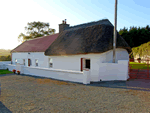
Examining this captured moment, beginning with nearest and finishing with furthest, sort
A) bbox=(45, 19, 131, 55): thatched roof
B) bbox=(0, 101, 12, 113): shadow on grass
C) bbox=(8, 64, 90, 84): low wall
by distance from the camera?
1. bbox=(0, 101, 12, 113): shadow on grass
2. bbox=(8, 64, 90, 84): low wall
3. bbox=(45, 19, 131, 55): thatched roof

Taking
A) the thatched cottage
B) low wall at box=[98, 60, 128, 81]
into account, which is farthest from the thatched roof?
low wall at box=[98, 60, 128, 81]

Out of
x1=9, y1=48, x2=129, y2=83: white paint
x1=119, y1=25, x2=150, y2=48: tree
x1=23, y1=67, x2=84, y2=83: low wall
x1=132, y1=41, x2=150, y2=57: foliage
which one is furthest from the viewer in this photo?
x1=119, y1=25, x2=150, y2=48: tree

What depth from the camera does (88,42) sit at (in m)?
12.4

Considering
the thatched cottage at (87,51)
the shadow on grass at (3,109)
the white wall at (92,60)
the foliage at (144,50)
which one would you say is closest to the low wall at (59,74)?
the thatched cottage at (87,51)

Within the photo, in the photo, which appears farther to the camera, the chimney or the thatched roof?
the chimney

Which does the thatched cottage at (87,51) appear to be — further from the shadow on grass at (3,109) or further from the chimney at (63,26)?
the shadow on grass at (3,109)

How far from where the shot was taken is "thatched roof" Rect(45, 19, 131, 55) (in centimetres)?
1147

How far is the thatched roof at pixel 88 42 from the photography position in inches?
452

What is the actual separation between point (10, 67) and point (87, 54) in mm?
13981

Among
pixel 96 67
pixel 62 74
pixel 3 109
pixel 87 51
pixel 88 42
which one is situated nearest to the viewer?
pixel 3 109

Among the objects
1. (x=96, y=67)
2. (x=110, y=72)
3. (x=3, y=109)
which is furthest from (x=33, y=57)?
(x=3, y=109)

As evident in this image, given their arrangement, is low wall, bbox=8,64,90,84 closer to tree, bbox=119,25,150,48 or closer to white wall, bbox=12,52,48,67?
white wall, bbox=12,52,48,67

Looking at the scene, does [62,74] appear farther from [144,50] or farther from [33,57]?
[144,50]

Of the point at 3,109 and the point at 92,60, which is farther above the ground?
→ the point at 92,60
